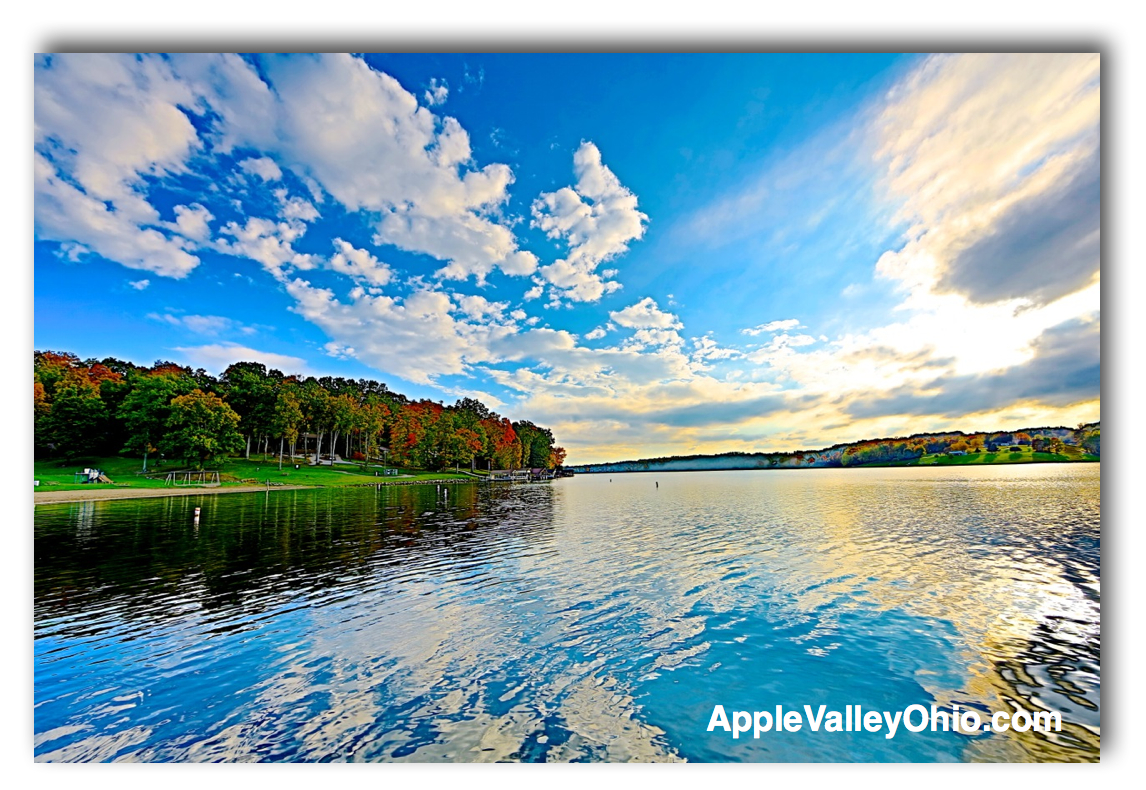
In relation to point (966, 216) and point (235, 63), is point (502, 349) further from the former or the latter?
point (966, 216)

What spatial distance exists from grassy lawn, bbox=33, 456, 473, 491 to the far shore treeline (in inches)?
55.0

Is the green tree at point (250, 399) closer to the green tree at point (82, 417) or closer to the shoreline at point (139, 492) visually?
the shoreline at point (139, 492)

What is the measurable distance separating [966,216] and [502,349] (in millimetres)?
16686

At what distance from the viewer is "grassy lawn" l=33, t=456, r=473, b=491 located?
37.9 metres

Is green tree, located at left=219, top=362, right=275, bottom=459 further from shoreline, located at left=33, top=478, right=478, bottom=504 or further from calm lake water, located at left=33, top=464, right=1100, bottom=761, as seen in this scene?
calm lake water, located at left=33, top=464, right=1100, bottom=761

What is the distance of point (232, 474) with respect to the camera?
60750 millimetres

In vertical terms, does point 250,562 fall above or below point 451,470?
above

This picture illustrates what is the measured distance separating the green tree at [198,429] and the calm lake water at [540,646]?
37.6 meters

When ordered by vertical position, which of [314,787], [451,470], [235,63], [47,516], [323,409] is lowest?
[451,470]

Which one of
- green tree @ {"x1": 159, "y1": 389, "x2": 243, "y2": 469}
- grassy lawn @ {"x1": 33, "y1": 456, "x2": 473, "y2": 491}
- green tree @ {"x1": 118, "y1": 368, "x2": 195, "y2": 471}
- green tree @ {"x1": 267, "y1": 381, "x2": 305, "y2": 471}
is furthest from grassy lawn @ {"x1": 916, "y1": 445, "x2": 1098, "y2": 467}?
green tree @ {"x1": 267, "y1": 381, "x2": 305, "y2": 471}

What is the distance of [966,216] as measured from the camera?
10.5 meters

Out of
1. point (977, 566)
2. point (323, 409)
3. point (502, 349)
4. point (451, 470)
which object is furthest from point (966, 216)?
point (451, 470)

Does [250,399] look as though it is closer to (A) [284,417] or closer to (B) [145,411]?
(A) [284,417]

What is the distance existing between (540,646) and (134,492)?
50.4 m
